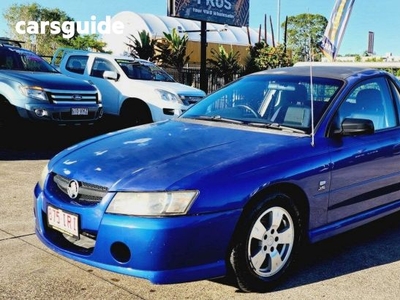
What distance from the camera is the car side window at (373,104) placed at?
4.11 metres

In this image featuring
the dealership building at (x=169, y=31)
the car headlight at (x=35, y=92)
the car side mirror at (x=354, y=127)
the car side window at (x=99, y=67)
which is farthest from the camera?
the dealership building at (x=169, y=31)

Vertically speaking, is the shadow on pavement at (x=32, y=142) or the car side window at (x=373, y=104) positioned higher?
the car side window at (x=373, y=104)

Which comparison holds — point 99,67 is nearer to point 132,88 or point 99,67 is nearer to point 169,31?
point 132,88

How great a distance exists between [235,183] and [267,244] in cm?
55

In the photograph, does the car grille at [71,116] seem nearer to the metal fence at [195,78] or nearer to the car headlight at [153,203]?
the car headlight at [153,203]

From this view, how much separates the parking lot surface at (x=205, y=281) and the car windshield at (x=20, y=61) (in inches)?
184

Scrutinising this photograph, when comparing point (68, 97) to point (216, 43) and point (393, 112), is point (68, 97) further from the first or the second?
point (216, 43)

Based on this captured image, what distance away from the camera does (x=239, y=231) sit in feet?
9.89

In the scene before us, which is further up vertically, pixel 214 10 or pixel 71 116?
pixel 214 10

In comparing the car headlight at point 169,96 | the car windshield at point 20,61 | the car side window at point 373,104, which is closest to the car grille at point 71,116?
the car windshield at point 20,61

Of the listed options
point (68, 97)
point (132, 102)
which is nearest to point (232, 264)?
point (68, 97)

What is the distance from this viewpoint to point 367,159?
3.92 metres

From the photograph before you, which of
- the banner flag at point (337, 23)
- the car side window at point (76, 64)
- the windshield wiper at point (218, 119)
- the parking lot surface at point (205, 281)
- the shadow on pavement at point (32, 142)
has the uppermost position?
the banner flag at point (337, 23)

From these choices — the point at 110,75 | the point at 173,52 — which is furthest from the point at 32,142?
the point at 173,52
